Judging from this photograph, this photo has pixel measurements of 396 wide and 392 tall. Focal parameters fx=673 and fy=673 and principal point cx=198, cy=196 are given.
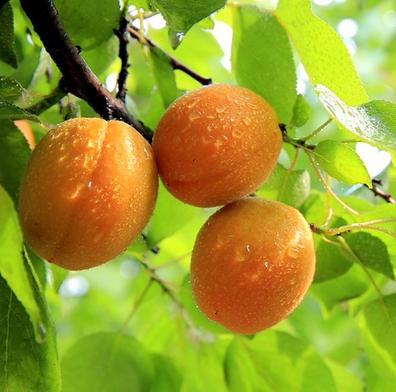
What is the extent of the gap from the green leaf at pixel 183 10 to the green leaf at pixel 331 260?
41 centimetres

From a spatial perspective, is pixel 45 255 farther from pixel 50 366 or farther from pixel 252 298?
pixel 252 298

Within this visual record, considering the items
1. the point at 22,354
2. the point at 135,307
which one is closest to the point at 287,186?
the point at 135,307

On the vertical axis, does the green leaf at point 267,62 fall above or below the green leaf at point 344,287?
above

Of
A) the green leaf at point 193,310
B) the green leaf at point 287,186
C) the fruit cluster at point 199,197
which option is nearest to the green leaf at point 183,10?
the fruit cluster at point 199,197

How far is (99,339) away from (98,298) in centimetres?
161

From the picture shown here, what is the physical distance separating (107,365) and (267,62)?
1.83 feet

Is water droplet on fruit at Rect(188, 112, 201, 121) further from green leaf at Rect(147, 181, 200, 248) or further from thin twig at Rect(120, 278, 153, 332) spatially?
thin twig at Rect(120, 278, 153, 332)

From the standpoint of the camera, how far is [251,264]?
82 centimetres

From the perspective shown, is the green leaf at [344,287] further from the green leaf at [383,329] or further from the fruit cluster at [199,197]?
the fruit cluster at [199,197]

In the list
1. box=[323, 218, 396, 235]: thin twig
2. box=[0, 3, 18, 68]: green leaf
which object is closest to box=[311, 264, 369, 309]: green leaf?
box=[323, 218, 396, 235]: thin twig

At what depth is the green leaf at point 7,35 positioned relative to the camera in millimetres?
909

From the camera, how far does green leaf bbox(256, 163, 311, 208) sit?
1064mm

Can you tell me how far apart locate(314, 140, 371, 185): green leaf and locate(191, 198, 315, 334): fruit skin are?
0.28 feet

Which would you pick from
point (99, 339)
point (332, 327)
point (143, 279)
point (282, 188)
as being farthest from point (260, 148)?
point (332, 327)
